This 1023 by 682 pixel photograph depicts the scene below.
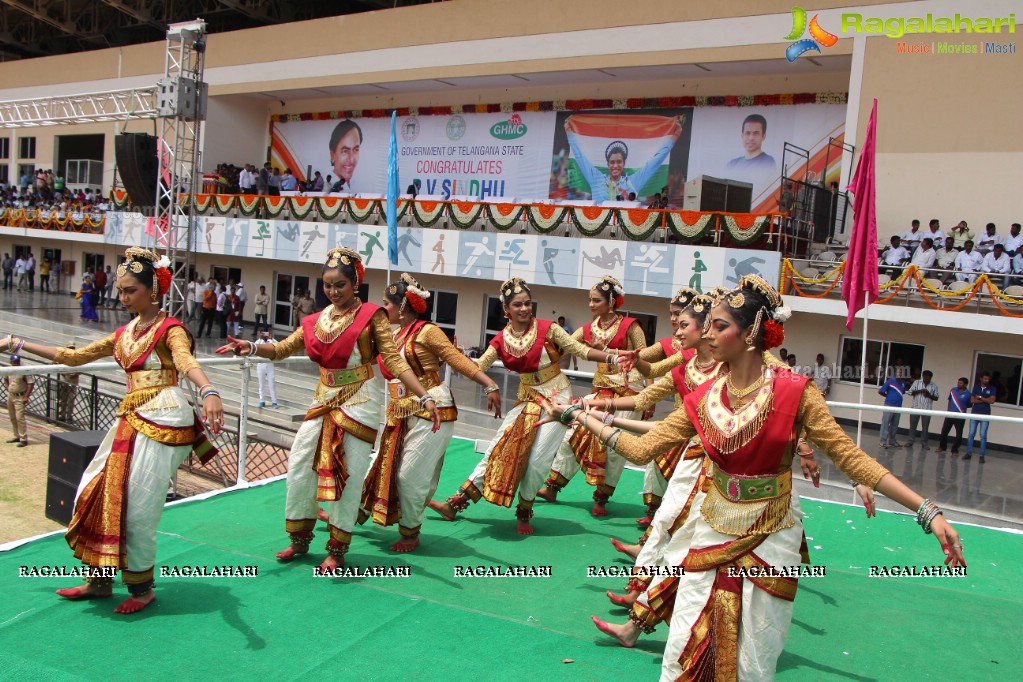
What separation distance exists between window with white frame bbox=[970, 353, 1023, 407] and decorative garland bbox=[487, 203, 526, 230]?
9062mm

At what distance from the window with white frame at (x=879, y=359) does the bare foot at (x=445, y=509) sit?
432 inches

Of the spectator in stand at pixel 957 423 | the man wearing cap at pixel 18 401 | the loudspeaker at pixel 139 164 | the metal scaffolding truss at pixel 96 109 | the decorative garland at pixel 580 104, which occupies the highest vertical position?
the decorative garland at pixel 580 104

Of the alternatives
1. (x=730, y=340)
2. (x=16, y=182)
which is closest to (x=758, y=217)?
(x=730, y=340)

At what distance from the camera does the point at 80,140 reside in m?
34.6

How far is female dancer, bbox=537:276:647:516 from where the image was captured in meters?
6.63

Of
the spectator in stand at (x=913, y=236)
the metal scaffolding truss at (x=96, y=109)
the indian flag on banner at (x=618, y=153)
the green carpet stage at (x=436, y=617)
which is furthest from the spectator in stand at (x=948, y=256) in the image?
the metal scaffolding truss at (x=96, y=109)

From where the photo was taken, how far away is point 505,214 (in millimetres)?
18203

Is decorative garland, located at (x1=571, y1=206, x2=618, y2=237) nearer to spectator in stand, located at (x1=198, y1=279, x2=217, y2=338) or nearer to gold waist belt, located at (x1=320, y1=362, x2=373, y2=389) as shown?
spectator in stand, located at (x1=198, y1=279, x2=217, y2=338)

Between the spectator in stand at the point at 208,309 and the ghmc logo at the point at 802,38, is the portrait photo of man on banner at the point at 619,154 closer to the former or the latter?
the ghmc logo at the point at 802,38

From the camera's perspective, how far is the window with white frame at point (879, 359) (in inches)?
584

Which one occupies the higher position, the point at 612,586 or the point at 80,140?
the point at 80,140

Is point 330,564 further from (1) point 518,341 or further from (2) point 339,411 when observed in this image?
(1) point 518,341

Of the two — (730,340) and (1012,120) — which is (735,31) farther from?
(730,340)

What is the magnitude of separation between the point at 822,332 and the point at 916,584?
10985mm
